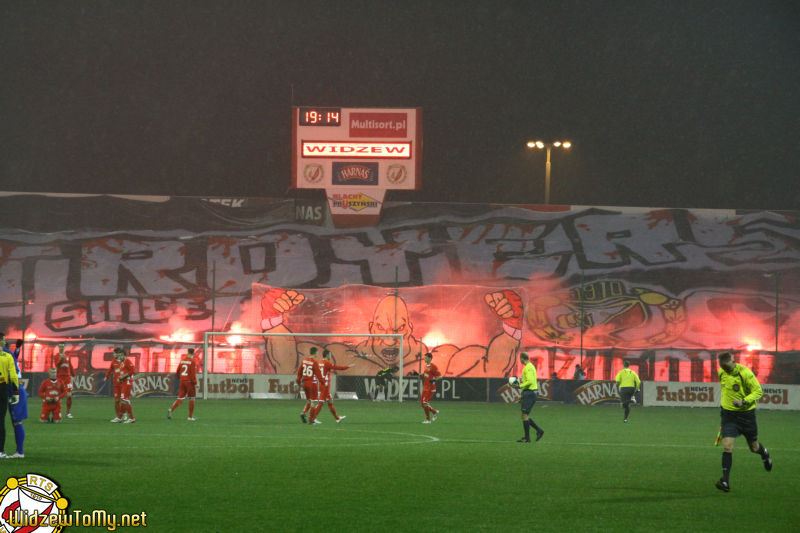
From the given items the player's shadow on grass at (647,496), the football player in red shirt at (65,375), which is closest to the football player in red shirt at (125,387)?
the football player in red shirt at (65,375)

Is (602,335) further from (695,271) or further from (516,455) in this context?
(516,455)

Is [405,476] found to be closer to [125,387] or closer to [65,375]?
[125,387]

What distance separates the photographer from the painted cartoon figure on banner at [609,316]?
55312mm

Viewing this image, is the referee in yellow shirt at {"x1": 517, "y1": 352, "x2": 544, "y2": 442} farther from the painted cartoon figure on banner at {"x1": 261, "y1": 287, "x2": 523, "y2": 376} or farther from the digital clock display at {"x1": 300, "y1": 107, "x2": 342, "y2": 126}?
the digital clock display at {"x1": 300, "y1": 107, "x2": 342, "y2": 126}

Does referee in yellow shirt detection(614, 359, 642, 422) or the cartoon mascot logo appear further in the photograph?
referee in yellow shirt detection(614, 359, 642, 422)

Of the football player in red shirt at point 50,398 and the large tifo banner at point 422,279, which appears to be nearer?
the football player in red shirt at point 50,398

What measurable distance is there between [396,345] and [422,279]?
6.52 meters

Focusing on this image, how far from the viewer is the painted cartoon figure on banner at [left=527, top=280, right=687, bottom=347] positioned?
5531 cm

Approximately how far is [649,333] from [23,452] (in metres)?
43.6

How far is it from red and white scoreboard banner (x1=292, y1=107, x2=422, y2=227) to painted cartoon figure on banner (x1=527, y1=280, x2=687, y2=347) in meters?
11.2

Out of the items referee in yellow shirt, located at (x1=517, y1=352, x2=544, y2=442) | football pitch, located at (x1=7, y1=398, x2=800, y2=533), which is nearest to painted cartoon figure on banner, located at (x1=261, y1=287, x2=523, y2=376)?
football pitch, located at (x1=7, y1=398, x2=800, y2=533)

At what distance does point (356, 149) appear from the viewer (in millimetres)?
57781

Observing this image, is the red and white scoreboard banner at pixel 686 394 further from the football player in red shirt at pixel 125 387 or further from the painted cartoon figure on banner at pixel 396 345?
the football player in red shirt at pixel 125 387

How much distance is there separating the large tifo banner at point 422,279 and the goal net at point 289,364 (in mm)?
196
